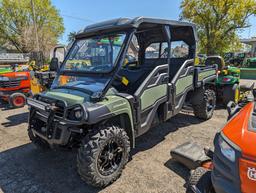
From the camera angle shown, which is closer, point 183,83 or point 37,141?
point 37,141

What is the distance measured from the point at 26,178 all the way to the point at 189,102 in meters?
3.74

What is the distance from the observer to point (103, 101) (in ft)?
7.88

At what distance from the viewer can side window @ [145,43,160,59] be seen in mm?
4340

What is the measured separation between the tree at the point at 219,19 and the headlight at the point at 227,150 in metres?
19.6

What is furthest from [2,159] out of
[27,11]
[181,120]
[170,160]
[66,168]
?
[27,11]

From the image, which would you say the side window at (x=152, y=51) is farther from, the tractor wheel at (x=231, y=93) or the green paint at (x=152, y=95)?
the tractor wheel at (x=231, y=93)

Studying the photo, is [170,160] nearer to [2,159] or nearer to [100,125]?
[100,125]

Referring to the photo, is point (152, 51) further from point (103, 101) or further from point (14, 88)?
point (14, 88)

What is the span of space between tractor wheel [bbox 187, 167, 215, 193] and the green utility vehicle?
95 centimetres

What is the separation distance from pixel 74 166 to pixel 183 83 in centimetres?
253

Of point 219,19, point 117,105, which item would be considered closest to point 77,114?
point 117,105

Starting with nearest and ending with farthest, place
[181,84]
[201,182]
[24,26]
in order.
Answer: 1. [201,182]
2. [181,84]
3. [24,26]

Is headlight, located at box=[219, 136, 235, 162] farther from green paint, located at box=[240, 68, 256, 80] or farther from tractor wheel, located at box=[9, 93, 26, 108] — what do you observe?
green paint, located at box=[240, 68, 256, 80]

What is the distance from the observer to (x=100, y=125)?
245cm
